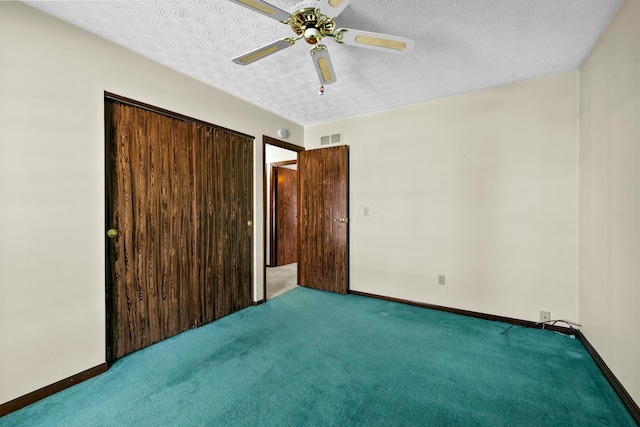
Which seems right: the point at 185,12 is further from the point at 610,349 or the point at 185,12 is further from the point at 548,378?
the point at 610,349

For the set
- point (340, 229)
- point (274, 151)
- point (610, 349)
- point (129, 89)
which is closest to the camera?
point (610, 349)

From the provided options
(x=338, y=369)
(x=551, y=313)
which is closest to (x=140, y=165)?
(x=338, y=369)

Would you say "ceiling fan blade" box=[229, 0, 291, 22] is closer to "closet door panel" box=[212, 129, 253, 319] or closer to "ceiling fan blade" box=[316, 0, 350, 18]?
"ceiling fan blade" box=[316, 0, 350, 18]

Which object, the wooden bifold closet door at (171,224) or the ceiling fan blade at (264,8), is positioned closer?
the ceiling fan blade at (264,8)

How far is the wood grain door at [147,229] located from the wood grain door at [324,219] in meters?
1.88

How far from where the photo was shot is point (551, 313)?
2717mm

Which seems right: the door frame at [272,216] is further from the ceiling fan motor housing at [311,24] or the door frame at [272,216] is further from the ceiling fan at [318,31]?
the ceiling fan motor housing at [311,24]

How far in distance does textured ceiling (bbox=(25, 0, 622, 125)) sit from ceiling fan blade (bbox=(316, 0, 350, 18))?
1.15 ft

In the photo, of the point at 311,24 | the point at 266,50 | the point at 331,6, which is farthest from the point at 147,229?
the point at 331,6

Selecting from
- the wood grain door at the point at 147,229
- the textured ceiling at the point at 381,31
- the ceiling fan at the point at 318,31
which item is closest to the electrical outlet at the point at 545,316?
the textured ceiling at the point at 381,31

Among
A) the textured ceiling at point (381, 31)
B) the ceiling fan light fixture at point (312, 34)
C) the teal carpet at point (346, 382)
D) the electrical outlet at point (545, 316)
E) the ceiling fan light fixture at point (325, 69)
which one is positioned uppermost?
the textured ceiling at point (381, 31)

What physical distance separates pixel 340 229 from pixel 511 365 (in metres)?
2.44

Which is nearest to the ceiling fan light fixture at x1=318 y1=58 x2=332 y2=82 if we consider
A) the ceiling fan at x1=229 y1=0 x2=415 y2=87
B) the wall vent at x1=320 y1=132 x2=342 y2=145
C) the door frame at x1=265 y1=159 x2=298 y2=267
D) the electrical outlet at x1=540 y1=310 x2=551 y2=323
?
the ceiling fan at x1=229 y1=0 x2=415 y2=87

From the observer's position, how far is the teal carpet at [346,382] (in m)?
1.59
